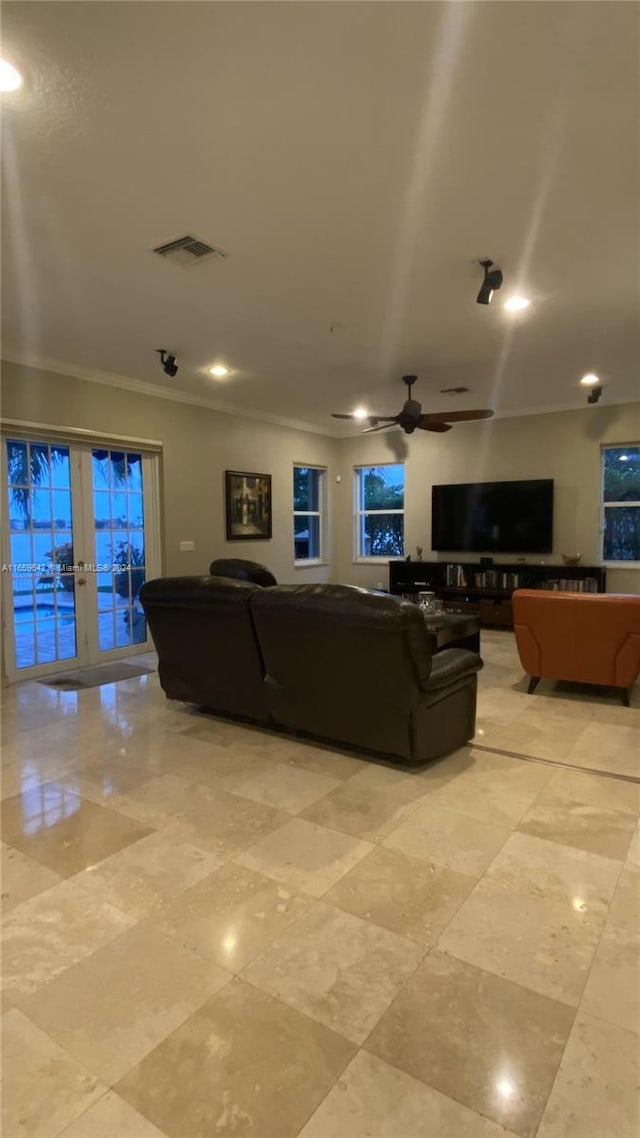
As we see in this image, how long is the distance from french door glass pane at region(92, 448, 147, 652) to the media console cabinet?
317cm

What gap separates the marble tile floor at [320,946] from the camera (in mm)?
1358

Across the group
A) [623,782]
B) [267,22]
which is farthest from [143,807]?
[267,22]

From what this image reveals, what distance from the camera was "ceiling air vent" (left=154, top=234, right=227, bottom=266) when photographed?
9.75ft

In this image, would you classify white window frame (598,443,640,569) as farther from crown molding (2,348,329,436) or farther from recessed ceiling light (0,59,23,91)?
recessed ceiling light (0,59,23,91)

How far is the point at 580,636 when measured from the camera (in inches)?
163

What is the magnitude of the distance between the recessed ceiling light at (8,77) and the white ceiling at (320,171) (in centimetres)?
4

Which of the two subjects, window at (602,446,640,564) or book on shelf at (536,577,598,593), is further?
window at (602,446,640,564)

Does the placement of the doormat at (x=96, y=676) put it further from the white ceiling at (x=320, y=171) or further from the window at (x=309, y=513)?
the window at (x=309, y=513)

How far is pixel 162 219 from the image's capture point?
9.04ft

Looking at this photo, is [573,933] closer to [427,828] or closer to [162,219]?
[427,828]

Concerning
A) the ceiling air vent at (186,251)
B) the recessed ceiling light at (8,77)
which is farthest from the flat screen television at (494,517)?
the recessed ceiling light at (8,77)

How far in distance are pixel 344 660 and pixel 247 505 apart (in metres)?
4.34

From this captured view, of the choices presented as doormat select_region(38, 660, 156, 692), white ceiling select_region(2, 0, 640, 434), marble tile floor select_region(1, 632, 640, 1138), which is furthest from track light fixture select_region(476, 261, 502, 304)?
doormat select_region(38, 660, 156, 692)

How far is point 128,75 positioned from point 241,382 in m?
3.98
